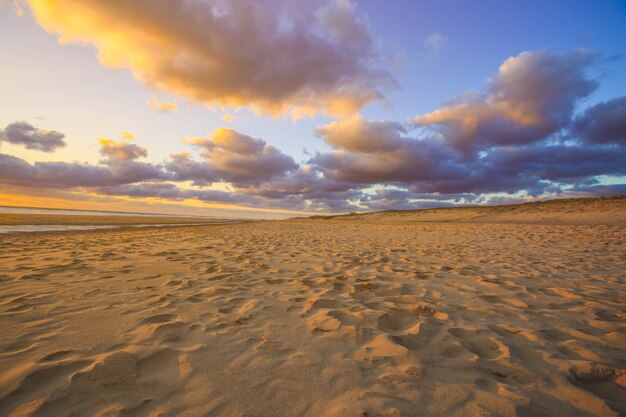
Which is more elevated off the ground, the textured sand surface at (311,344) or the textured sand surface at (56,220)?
the textured sand surface at (56,220)

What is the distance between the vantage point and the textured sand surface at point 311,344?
1854mm

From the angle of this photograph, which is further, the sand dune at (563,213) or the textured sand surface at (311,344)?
the sand dune at (563,213)

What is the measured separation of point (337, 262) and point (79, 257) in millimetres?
6405

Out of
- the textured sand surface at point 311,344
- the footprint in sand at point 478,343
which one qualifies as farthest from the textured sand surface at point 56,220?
the footprint in sand at point 478,343

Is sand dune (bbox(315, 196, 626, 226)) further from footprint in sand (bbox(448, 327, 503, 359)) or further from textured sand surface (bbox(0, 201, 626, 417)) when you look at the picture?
footprint in sand (bbox(448, 327, 503, 359))

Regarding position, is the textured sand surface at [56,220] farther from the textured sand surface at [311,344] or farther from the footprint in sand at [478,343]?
the footprint in sand at [478,343]

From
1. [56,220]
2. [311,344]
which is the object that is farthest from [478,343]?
[56,220]

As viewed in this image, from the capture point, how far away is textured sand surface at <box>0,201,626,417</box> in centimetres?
185

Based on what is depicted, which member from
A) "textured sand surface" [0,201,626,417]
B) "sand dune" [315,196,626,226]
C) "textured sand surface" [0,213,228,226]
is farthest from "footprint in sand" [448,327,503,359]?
"textured sand surface" [0,213,228,226]

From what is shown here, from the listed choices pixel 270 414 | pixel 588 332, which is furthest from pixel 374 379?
pixel 588 332

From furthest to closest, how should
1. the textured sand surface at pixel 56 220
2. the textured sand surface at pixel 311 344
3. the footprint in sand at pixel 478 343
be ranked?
the textured sand surface at pixel 56 220, the footprint in sand at pixel 478 343, the textured sand surface at pixel 311 344

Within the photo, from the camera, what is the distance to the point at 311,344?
2658 mm

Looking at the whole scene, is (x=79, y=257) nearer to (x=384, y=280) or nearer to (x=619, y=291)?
(x=384, y=280)

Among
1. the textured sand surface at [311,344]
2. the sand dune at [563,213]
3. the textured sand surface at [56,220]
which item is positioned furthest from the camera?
the sand dune at [563,213]
